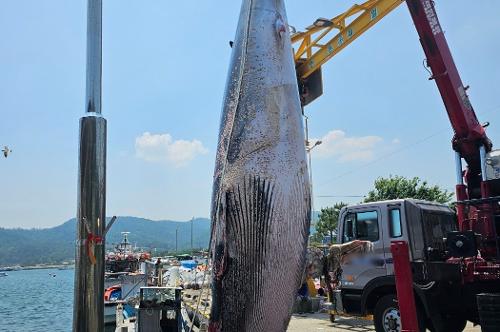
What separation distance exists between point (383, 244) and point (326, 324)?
3.46 m

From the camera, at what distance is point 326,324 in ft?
35.9

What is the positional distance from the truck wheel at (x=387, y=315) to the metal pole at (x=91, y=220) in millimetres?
6263

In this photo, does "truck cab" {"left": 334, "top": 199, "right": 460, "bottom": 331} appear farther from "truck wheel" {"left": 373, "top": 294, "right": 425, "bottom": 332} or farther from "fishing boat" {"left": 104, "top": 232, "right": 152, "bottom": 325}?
"fishing boat" {"left": 104, "top": 232, "right": 152, "bottom": 325}

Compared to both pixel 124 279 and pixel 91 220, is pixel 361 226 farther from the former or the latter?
pixel 124 279

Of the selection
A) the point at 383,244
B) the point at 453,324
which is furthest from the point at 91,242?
the point at 453,324

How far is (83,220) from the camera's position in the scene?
9.09 ft

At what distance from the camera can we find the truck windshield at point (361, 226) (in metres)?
8.61

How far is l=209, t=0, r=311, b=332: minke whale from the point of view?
6.08ft

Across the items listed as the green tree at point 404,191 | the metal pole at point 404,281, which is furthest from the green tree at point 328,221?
the metal pole at point 404,281

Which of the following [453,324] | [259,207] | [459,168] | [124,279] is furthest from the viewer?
[124,279]

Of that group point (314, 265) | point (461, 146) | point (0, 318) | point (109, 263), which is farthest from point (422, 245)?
point (0, 318)

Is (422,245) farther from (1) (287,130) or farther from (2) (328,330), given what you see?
(1) (287,130)

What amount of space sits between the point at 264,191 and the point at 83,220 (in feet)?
4.51

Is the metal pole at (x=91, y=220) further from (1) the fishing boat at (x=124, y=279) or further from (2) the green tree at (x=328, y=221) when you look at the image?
(2) the green tree at (x=328, y=221)
